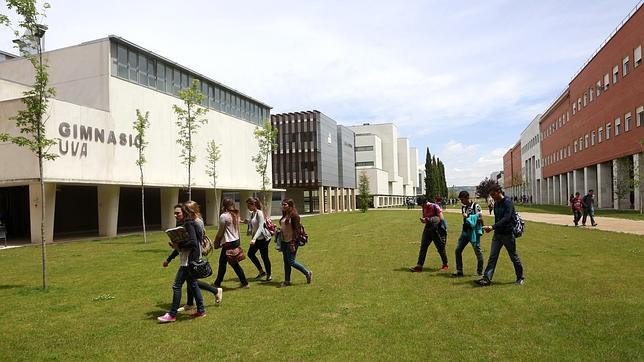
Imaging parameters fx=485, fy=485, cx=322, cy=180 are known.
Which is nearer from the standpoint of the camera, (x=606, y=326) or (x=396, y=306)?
(x=606, y=326)

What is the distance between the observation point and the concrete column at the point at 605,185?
49094mm

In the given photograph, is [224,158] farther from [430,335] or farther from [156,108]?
[430,335]

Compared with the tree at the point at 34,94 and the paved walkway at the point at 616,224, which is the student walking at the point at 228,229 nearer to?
the tree at the point at 34,94

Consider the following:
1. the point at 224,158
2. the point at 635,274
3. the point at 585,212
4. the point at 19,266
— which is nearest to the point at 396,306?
the point at 635,274

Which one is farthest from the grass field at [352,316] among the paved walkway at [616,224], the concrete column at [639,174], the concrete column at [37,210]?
the concrete column at [639,174]

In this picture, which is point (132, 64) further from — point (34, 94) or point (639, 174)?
point (639, 174)

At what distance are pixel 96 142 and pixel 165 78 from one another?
10072 millimetres

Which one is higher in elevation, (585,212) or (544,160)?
(544,160)

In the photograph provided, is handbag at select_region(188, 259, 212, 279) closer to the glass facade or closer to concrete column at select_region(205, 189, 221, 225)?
the glass facade

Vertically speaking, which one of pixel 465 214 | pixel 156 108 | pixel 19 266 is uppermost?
Result: pixel 156 108

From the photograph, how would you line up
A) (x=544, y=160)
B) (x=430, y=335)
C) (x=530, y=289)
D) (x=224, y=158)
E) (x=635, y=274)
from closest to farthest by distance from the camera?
(x=430, y=335) < (x=530, y=289) < (x=635, y=274) < (x=224, y=158) < (x=544, y=160)

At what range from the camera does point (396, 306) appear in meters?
7.82

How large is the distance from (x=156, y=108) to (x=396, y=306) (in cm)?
3165

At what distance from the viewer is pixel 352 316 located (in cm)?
727
